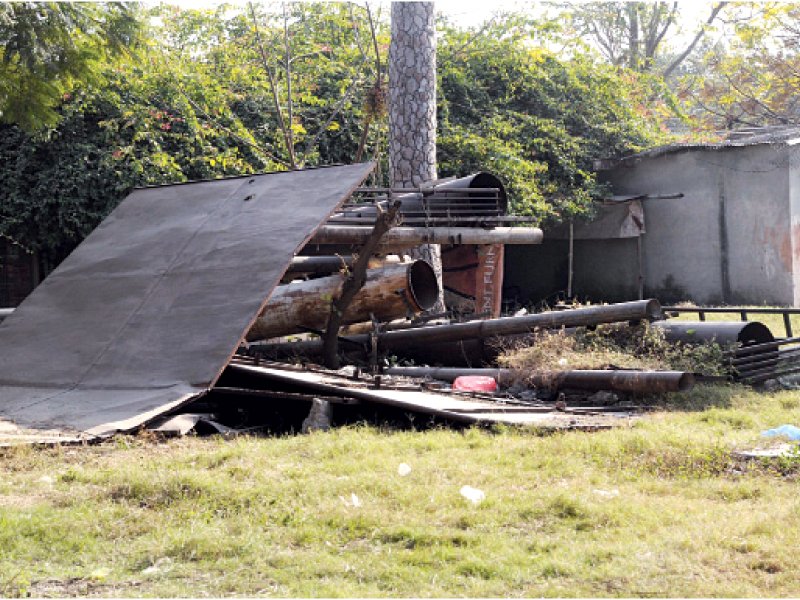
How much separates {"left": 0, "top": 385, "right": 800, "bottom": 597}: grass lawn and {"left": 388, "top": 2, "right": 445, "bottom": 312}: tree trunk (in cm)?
699

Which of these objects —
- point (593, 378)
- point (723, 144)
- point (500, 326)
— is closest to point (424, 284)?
point (500, 326)

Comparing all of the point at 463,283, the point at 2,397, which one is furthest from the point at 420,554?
the point at 463,283

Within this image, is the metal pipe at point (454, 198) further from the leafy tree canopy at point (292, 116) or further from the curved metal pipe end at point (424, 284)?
the leafy tree canopy at point (292, 116)

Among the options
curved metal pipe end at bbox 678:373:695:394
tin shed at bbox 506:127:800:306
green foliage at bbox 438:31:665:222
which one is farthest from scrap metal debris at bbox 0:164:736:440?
tin shed at bbox 506:127:800:306

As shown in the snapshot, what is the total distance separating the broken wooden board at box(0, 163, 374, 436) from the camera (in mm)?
6238

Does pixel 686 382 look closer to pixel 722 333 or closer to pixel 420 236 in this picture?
pixel 722 333

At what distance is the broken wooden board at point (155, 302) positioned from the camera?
624 cm

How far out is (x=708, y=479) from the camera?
4.82 metres

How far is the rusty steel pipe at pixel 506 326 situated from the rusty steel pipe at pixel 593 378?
1.73ft

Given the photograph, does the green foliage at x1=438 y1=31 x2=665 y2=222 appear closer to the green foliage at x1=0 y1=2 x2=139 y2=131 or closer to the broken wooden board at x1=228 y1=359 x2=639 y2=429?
the green foliage at x1=0 y1=2 x2=139 y2=131

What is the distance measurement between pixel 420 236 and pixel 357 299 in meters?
1.37

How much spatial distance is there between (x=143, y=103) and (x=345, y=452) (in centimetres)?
981

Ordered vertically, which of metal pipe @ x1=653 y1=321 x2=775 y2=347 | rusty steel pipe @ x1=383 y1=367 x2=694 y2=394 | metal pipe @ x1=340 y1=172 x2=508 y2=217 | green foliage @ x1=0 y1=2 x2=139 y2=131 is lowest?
rusty steel pipe @ x1=383 y1=367 x2=694 y2=394

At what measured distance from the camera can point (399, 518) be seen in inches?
159
